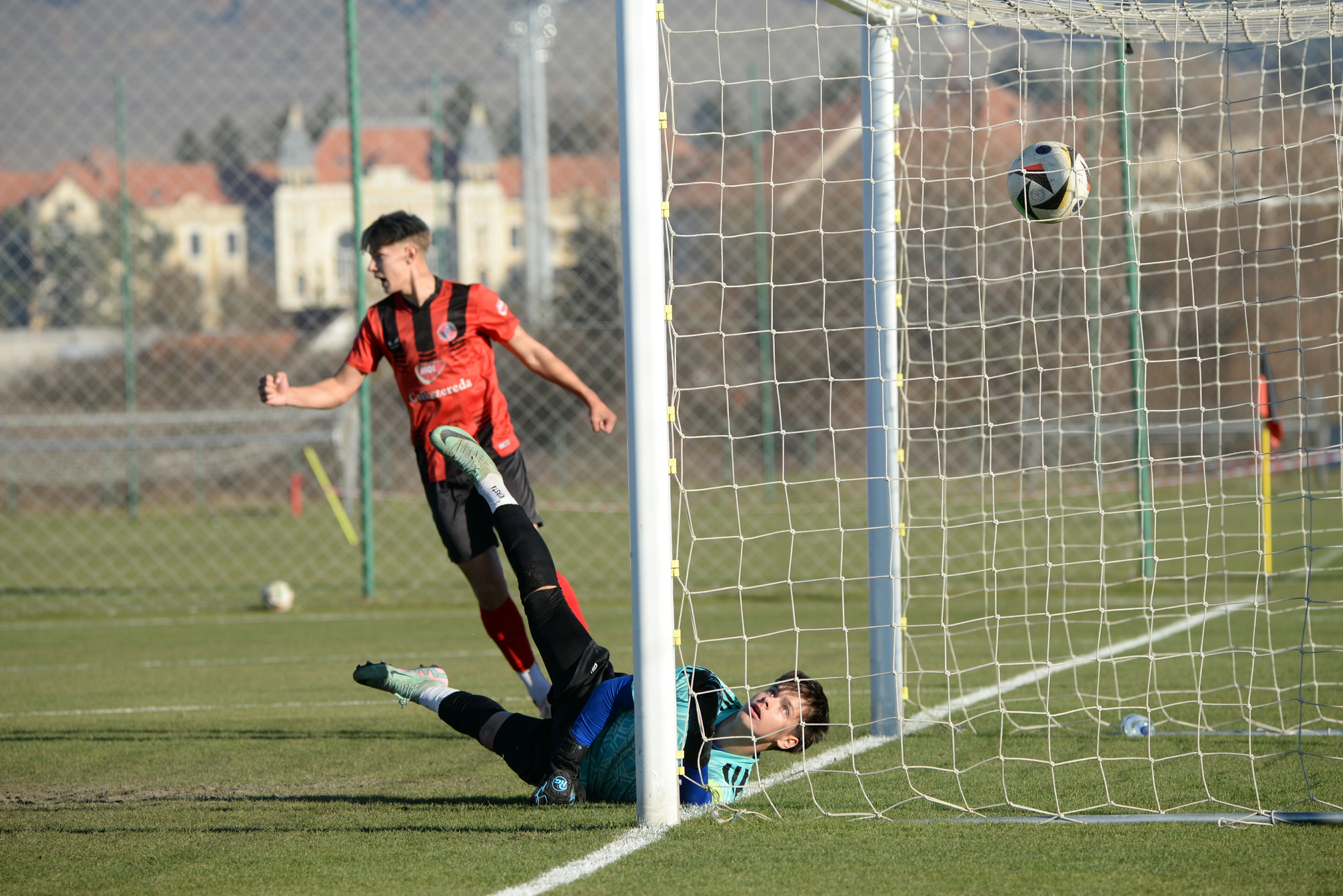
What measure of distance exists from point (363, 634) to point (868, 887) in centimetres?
677

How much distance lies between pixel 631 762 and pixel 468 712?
2.03 ft

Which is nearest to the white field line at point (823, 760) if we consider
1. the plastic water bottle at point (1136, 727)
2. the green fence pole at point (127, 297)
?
the plastic water bottle at point (1136, 727)

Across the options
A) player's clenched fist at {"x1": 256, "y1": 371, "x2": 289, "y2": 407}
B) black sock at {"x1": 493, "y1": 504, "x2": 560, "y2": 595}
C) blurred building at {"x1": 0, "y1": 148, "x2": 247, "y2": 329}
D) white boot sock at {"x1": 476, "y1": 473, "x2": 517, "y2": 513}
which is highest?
blurred building at {"x1": 0, "y1": 148, "x2": 247, "y2": 329}

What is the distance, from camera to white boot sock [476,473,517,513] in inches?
180

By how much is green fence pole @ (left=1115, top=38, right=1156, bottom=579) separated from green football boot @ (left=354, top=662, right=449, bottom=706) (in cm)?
291

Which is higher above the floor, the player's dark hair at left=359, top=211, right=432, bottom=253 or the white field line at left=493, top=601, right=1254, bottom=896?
the player's dark hair at left=359, top=211, right=432, bottom=253

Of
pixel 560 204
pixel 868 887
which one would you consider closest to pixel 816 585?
pixel 868 887

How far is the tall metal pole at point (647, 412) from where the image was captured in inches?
145

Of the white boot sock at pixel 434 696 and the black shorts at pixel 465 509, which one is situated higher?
the black shorts at pixel 465 509

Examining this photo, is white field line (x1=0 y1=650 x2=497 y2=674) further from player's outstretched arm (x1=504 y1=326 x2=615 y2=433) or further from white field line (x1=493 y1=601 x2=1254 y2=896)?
white field line (x1=493 y1=601 x2=1254 y2=896)

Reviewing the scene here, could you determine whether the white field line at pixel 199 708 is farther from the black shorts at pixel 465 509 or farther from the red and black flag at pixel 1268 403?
the red and black flag at pixel 1268 403

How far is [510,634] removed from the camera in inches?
209

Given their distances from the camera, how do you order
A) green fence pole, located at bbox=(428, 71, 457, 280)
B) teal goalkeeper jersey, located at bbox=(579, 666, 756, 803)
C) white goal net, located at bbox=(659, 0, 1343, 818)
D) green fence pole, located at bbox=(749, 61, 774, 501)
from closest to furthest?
teal goalkeeper jersey, located at bbox=(579, 666, 756, 803)
white goal net, located at bbox=(659, 0, 1343, 818)
green fence pole, located at bbox=(428, 71, 457, 280)
green fence pole, located at bbox=(749, 61, 774, 501)

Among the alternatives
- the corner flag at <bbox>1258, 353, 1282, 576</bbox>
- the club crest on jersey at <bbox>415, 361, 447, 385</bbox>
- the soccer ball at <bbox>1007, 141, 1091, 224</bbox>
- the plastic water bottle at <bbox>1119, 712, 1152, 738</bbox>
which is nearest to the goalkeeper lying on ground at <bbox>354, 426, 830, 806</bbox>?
the club crest on jersey at <bbox>415, 361, 447, 385</bbox>
